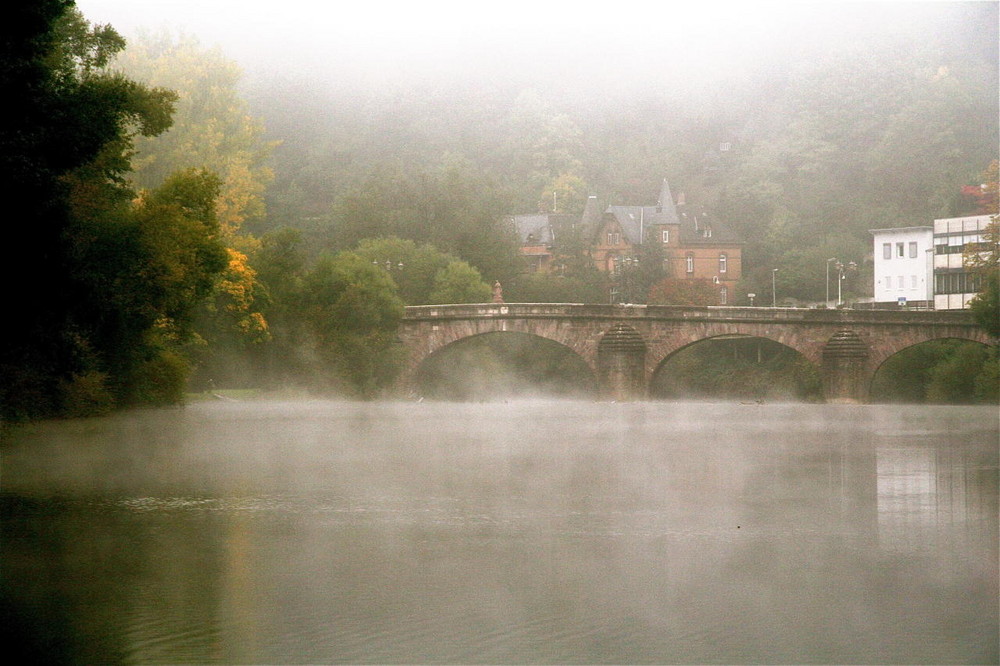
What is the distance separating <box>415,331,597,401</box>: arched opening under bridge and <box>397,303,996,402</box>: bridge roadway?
3.75 feet

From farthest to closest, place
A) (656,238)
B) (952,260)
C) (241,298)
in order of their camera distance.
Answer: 1. (656,238)
2. (952,260)
3. (241,298)

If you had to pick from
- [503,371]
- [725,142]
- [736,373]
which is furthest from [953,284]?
[725,142]

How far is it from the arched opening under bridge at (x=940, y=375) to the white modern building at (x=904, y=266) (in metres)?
17.1

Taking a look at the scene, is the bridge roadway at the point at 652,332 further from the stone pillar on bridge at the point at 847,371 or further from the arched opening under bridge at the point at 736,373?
the arched opening under bridge at the point at 736,373

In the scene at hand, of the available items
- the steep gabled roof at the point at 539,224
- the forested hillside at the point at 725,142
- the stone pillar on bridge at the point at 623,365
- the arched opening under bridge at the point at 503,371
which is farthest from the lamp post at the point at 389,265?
the steep gabled roof at the point at 539,224

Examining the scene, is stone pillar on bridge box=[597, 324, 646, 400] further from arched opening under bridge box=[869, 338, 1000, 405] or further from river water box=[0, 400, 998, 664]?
river water box=[0, 400, 998, 664]

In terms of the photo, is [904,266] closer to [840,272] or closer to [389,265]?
[840,272]

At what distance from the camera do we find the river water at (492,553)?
36.2 feet

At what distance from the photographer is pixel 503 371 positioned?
7288cm

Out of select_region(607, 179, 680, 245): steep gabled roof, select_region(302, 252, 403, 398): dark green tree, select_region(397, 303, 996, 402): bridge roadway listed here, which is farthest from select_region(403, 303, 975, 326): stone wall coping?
select_region(607, 179, 680, 245): steep gabled roof

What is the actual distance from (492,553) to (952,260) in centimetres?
6611

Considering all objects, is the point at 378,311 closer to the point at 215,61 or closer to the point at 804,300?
the point at 215,61

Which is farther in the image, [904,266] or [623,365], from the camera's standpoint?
[904,266]

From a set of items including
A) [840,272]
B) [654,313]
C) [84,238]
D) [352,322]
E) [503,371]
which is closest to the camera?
[84,238]
